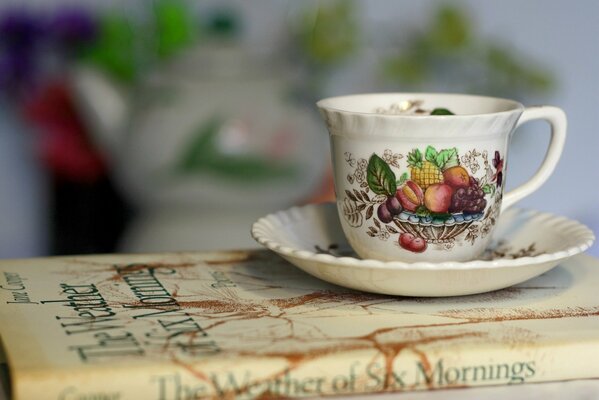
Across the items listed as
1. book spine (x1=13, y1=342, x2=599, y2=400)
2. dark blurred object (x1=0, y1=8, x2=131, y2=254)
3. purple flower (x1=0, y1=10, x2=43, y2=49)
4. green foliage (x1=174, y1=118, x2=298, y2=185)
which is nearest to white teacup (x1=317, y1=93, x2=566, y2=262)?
book spine (x1=13, y1=342, x2=599, y2=400)

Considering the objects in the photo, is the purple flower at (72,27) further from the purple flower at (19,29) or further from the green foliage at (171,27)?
the green foliage at (171,27)

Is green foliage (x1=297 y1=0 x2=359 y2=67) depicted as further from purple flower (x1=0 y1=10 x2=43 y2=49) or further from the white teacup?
the white teacup

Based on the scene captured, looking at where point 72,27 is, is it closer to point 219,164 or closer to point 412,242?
point 219,164

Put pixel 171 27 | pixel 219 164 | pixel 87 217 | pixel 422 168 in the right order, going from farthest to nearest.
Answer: pixel 87 217
pixel 171 27
pixel 219 164
pixel 422 168

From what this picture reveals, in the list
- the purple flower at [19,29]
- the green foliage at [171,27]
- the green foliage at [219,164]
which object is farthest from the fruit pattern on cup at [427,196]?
the purple flower at [19,29]

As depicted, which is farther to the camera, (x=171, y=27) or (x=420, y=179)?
(x=171, y=27)

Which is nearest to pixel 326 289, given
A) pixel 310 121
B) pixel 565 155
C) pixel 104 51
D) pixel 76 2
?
pixel 310 121

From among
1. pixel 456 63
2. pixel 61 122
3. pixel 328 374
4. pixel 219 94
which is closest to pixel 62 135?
pixel 61 122
